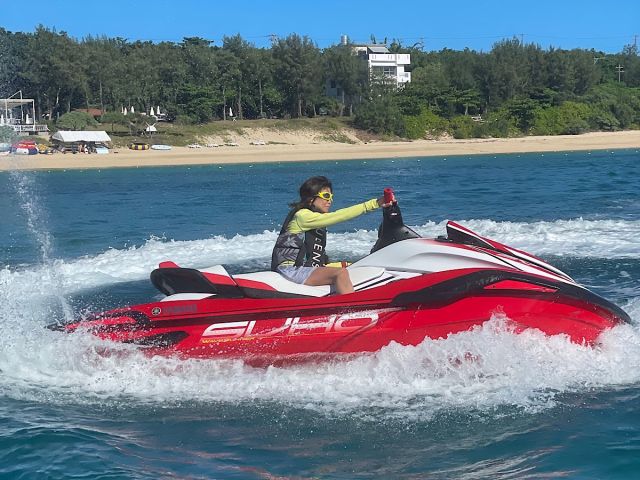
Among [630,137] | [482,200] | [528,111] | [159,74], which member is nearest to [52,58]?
[159,74]

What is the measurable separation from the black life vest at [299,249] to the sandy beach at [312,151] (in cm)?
4227

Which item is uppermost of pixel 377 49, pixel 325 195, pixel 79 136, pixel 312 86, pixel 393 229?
pixel 377 49

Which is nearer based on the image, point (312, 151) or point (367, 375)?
point (367, 375)

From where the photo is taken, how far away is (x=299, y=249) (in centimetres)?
666

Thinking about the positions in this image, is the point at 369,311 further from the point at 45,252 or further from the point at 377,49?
the point at 377,49

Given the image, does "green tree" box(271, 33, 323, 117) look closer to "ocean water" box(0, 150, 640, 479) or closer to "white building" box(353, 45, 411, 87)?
"white building" box(353, 45, 411, 87)

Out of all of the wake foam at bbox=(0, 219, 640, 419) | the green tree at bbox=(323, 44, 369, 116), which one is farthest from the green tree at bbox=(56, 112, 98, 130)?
the wake foam at bbox=(0, 219, 640, 419)

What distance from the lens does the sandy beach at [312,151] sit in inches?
1976

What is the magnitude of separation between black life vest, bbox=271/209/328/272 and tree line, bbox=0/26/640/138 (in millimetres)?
59607

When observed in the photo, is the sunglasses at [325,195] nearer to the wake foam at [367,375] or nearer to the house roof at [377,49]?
the wake foam at [367,375]

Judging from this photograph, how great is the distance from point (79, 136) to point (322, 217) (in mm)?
52679

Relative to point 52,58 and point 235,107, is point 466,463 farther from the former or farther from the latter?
point 235,107

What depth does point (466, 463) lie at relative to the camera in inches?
192

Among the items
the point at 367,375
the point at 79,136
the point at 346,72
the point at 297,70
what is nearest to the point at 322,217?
the point at 367,375
